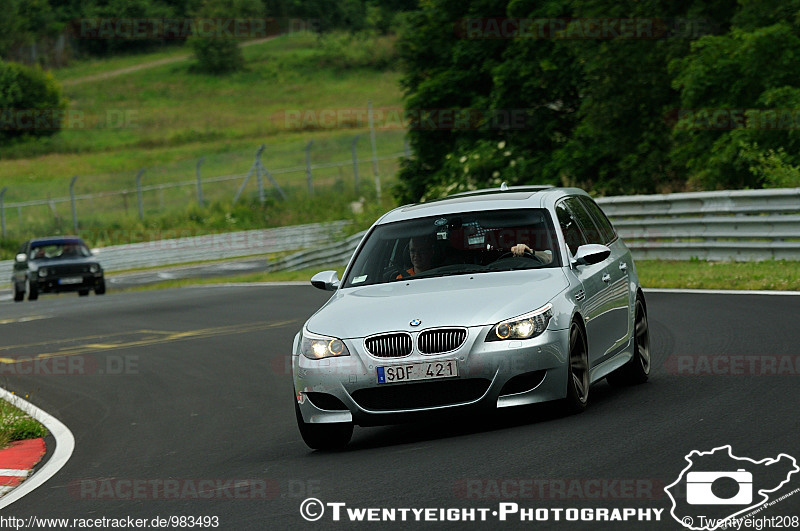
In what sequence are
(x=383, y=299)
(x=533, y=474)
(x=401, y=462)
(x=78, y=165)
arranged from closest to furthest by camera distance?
(x=533, y=474) < (x=401, y=462) < (x=383, y=299) < (x=78, y=165)

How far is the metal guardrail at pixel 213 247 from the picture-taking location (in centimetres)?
5094

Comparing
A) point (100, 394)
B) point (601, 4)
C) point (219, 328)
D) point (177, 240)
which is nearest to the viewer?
point (100, 394)

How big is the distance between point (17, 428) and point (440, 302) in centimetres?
410

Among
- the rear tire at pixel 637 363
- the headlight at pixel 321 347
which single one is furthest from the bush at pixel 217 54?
the headlight at pixel 321 347

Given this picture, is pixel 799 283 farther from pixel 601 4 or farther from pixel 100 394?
pixel 601 4

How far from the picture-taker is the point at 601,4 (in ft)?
102

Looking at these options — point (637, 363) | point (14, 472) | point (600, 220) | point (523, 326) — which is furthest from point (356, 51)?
point (523, 326)

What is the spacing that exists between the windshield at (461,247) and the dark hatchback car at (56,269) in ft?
81.8

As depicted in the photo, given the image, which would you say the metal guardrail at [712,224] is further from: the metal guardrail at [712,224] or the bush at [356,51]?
the bush at [356,51]

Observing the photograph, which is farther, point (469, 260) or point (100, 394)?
point (100, 394)

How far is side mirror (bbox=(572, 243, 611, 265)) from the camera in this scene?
913cm

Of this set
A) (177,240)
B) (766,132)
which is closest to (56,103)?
(177,240)

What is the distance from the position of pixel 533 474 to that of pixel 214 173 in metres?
64.8

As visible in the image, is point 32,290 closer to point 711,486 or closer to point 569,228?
point 569,228
